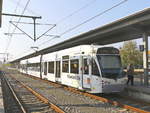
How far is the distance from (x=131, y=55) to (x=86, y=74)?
44475 millimetres

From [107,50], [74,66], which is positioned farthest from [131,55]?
[107,50]

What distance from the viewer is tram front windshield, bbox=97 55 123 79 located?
12.2 metres

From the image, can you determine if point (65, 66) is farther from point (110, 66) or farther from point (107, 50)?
point (110, 66)

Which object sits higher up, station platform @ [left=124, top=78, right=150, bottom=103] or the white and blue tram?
the white and blue tram

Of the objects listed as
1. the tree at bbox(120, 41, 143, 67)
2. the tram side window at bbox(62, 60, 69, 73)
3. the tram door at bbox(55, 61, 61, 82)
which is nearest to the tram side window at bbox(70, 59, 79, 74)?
the tram side window at bbox(62, 60, 69, 73)

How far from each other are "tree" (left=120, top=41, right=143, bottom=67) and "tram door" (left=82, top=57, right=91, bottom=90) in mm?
42480

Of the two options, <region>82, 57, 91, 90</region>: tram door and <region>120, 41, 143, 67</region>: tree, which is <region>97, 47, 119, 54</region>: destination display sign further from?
<region>120, 41, 143, 67</region>: tree

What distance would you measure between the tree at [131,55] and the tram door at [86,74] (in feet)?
139

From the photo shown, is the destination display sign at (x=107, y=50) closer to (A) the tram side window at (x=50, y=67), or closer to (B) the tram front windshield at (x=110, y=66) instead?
(B) the tram front windshield at (x=110, y=66)

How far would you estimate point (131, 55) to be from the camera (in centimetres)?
5547

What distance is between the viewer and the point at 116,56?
13.0 meters

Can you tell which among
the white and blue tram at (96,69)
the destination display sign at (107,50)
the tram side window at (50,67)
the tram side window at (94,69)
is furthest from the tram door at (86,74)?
the tram side window at (50,67)

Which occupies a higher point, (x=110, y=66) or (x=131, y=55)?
(x=131, y=55)

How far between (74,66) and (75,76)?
0.73 m
